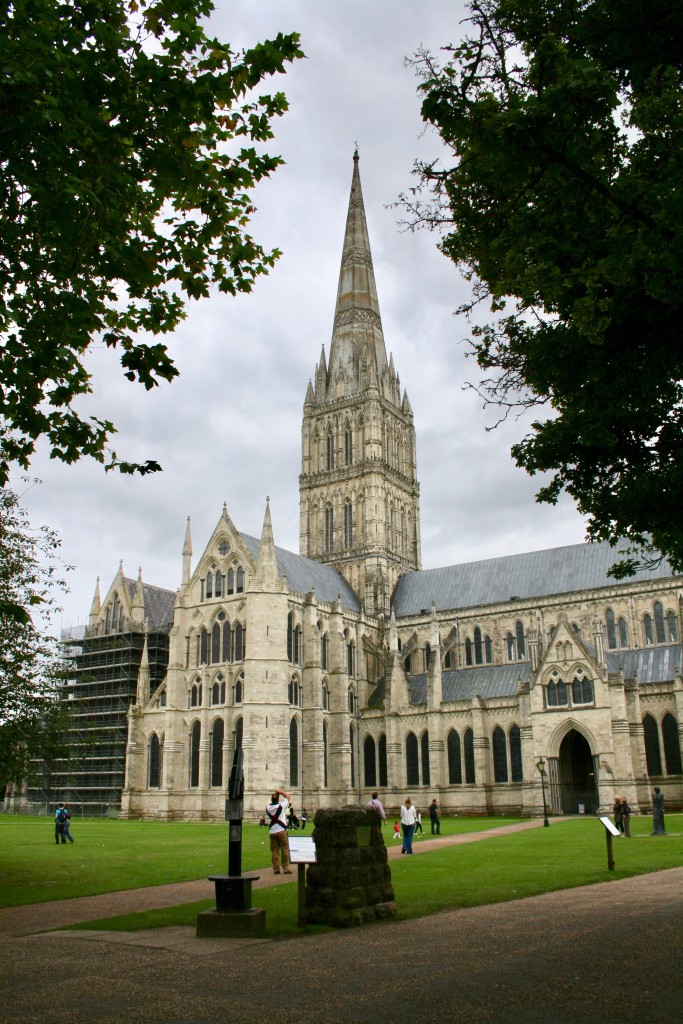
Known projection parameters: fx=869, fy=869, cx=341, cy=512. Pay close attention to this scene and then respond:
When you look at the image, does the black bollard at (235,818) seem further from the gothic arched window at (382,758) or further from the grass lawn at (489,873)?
the gothic arched window at (382,758)

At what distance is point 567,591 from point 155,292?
1902 inches

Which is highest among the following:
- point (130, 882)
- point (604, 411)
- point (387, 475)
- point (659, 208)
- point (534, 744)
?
point (387, 475)

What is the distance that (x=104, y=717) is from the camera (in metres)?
63.8

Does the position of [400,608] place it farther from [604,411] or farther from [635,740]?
[604,411]

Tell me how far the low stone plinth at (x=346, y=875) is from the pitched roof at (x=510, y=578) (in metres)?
44.1

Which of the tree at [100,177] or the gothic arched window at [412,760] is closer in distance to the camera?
the tree at [100,177]

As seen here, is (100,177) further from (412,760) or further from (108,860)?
(412,760)

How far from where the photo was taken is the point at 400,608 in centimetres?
6488

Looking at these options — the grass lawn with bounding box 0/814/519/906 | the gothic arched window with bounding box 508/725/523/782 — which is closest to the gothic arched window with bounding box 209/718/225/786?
the grass lawn with bounding box 0/814/519/906

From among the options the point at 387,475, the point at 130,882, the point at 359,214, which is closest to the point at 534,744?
the point at 387,475

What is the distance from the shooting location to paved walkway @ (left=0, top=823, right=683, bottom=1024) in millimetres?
7488

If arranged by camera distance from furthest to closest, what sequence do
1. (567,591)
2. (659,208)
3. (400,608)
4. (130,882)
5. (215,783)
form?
(400,608) < (567,591) < (215,783) < (130,882) < (659,208)

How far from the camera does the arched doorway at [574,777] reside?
4747cm

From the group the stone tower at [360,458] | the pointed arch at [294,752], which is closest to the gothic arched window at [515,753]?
the pointed arch at [294,752]
